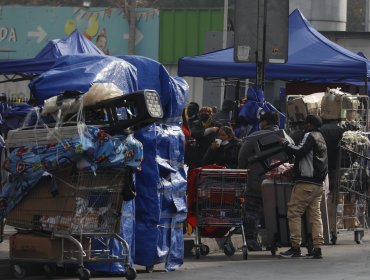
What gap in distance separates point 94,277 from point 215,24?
106ft

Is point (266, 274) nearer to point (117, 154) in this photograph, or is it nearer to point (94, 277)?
point (94, 277)

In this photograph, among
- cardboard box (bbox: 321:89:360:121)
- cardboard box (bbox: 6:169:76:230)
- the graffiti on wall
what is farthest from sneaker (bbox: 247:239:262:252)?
the graffiti on wall

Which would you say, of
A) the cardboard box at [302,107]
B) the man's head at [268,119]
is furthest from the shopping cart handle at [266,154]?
the cardboard box at [302,107]

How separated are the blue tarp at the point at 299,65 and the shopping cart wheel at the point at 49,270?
797 cm

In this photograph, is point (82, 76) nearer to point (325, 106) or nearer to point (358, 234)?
point (325, 106)

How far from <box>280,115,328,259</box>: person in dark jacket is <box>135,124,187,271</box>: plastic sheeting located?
2.05m

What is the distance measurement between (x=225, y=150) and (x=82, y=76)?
4860 mm

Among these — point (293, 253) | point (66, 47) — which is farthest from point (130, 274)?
point (66, 47)

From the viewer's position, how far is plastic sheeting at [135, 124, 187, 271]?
39.1ft

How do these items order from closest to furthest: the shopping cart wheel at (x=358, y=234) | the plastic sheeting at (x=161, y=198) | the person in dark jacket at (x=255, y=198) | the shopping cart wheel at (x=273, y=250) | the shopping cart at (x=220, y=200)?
the plastic sheeting at (x=161, y=198) → the shopping cart at (x=220, y=200) → the shopping cart wheel at (x=273, y=250) → the person in dark jacket at (x=255, y=198) → the shopping cart wheel at (x=358, y=234)

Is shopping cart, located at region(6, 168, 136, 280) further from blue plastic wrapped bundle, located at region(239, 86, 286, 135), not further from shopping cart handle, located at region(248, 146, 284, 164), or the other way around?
blue plastic wrapped bundle, located at region(239, 86, 286, 135)

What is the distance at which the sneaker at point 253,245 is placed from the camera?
1519cm

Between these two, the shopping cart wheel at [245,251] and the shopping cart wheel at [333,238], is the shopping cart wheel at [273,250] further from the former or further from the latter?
the shopping cart wheel at [333,238]

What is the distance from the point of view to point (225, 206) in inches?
563
